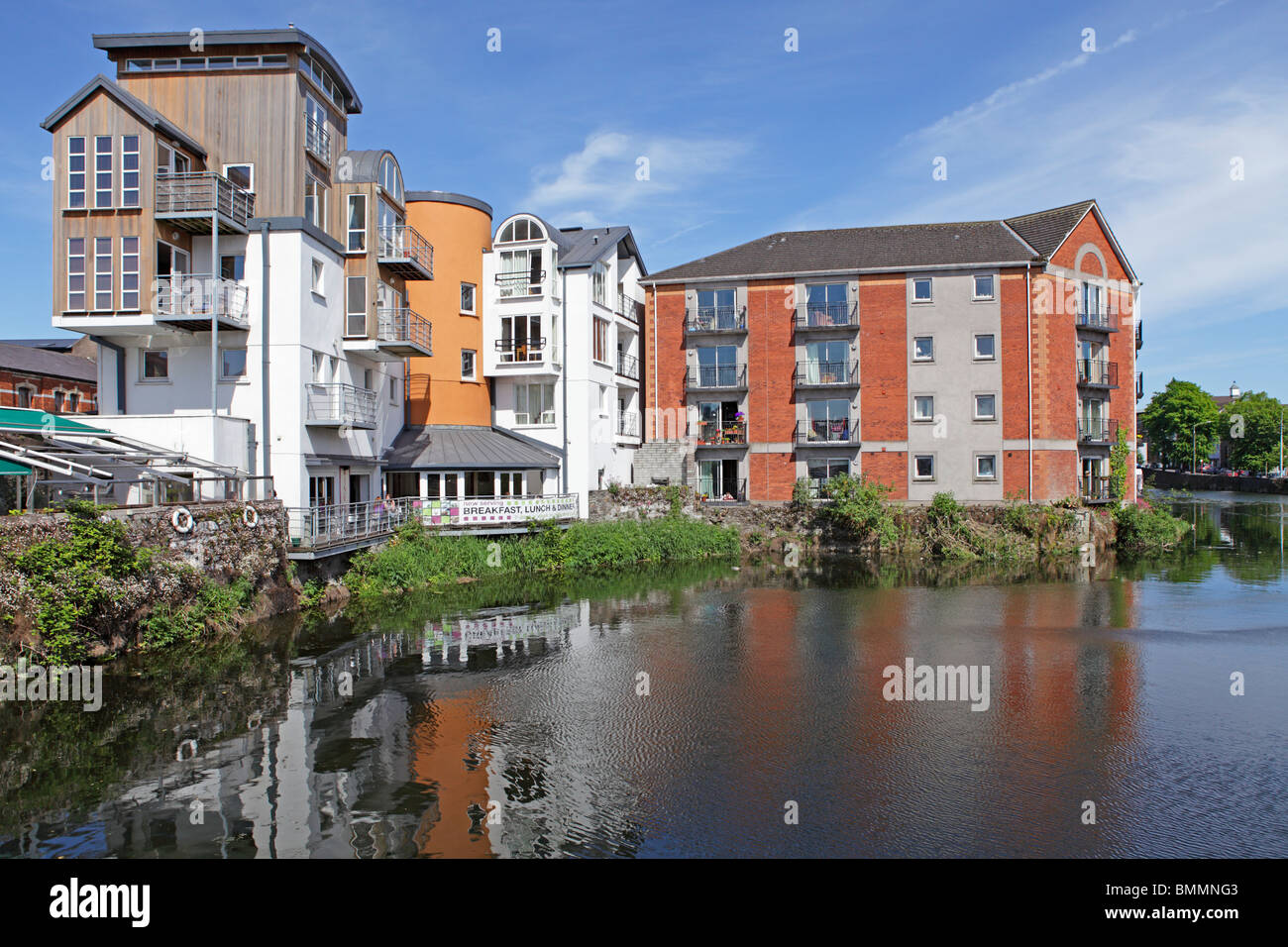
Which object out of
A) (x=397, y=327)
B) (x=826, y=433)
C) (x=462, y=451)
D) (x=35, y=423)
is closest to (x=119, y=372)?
(x=35, y=423)

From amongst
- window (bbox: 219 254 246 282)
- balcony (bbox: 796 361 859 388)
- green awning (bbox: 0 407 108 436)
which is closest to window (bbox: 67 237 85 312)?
window (bbox: 219 254 246 282)

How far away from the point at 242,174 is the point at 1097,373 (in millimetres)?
34747

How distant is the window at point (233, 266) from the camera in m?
23.3

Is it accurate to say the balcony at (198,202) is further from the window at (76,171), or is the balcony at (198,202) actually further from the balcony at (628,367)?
the balcony at (628,367)

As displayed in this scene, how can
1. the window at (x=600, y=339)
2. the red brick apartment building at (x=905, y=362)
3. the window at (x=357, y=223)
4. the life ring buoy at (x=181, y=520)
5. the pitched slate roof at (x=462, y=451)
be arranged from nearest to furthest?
the life ring buoy at (x=181, y=520) → the window at (x=357, y=223) → the pitched slate roof at (x=462, y=451) → the window at (x=600, y=339) → the red brick apartment building at (x=905, y=362)

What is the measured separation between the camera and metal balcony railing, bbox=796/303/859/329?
37.8 meters

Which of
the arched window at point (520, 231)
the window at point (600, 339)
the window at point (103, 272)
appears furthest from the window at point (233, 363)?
the window at point (600, 339)

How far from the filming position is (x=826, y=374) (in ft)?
126

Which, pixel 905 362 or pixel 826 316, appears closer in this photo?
pixel 905 362

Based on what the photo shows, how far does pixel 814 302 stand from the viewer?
38.3m

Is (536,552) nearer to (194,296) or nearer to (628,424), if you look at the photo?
(628,424)

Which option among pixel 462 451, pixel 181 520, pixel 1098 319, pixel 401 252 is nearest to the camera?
pixel 181 520

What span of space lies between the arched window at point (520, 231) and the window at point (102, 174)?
1489 cm

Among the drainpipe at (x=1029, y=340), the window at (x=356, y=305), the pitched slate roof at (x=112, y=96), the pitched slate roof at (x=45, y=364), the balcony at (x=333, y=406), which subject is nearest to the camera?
the pitched slate roof at (x=112, y=96)
